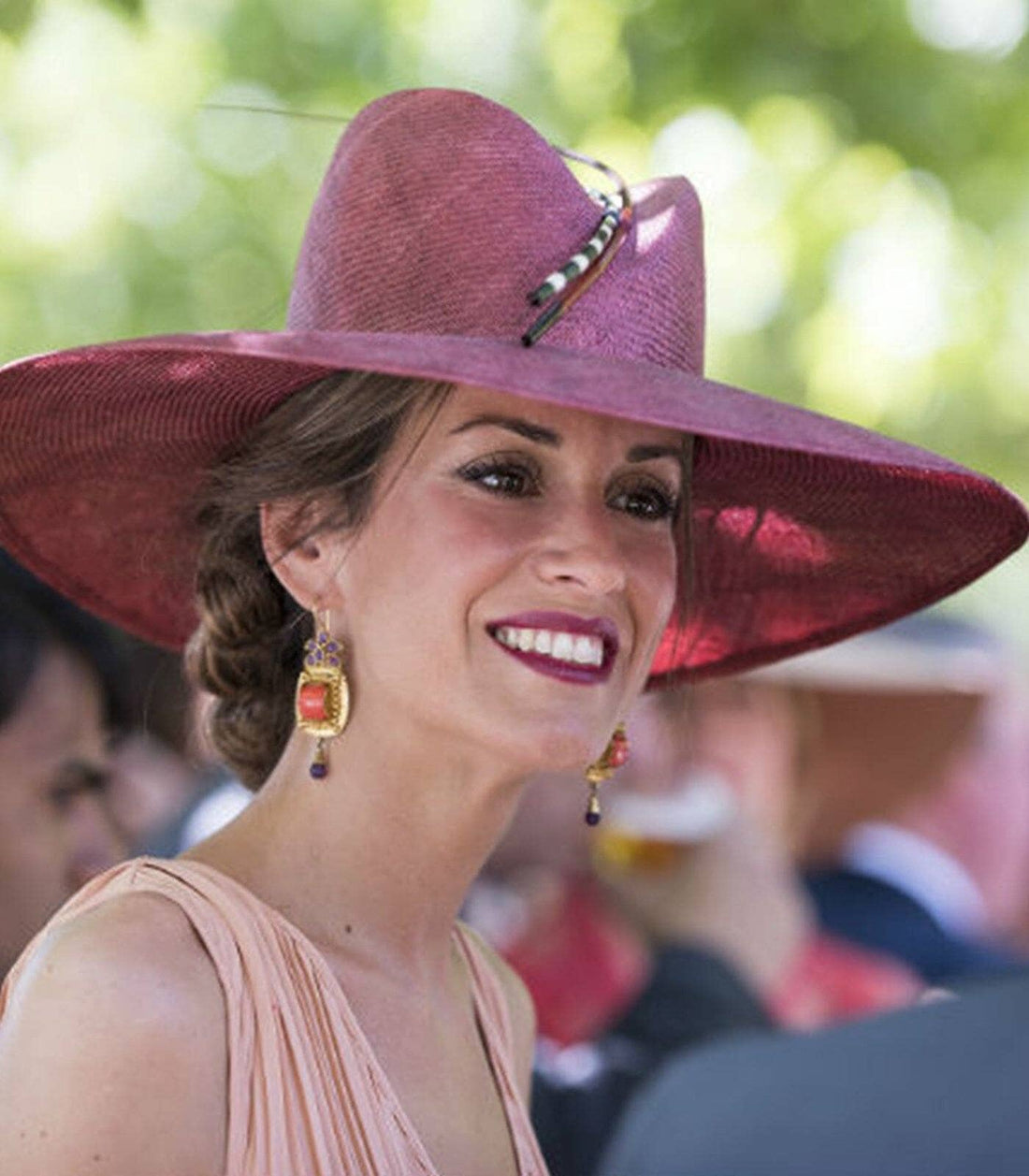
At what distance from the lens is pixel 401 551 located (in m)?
2.84

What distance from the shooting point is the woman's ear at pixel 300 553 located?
2936 mm

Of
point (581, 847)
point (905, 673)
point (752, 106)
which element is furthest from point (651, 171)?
point (581, 847)

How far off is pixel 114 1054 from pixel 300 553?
2.53 ft

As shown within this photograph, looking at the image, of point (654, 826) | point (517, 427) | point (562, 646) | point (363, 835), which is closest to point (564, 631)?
point (562, 646)

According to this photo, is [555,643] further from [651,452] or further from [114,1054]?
[114,1054]

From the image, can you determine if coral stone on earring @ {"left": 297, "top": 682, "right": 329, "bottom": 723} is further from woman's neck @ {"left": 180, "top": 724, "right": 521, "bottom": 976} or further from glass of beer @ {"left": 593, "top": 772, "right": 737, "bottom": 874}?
glass of beer @ {"left": 593, "top": 772, "right": 737, "bottom": 874}

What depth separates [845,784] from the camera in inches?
284

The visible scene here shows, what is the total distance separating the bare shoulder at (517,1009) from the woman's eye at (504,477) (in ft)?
2.47

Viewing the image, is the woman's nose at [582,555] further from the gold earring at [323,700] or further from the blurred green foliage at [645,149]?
the blurred green foliage at [645,149]

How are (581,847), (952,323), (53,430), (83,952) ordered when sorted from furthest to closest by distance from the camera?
(952,323)
(581,847)
(53,430)
(83,952)

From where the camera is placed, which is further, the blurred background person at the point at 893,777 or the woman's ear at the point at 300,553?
the blurred background person at the point at 893,777

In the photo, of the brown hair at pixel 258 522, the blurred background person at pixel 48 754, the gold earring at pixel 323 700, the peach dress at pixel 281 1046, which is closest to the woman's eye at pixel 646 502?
the brown hair at pixel 258 522

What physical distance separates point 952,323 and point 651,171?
2.28m

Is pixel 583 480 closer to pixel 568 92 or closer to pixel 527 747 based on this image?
pixel 527 747
